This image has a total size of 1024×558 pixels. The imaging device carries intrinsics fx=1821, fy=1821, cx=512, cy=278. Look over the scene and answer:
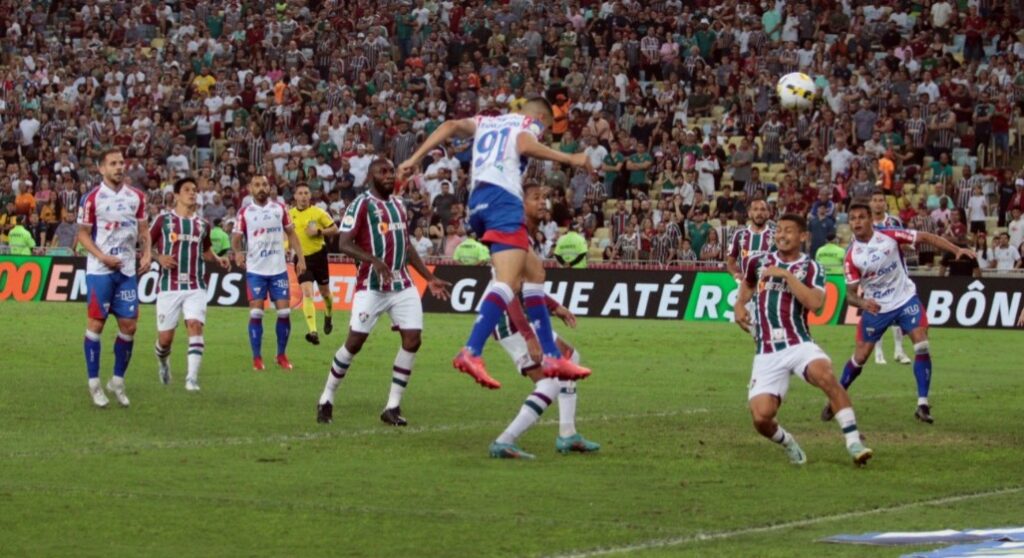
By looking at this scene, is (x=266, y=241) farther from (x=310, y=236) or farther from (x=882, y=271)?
(x=882, y=271)

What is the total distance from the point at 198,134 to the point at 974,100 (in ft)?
65.6

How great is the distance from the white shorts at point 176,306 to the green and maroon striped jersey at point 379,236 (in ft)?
12.4

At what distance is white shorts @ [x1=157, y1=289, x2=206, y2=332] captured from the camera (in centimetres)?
2023

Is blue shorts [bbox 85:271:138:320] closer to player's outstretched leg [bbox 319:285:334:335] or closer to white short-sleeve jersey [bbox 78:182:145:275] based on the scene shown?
white short-sleeve jersey [bbox 78:182:145:275]

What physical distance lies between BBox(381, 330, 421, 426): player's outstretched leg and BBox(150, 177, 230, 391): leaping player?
13.1ft

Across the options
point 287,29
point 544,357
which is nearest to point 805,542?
point 544,357

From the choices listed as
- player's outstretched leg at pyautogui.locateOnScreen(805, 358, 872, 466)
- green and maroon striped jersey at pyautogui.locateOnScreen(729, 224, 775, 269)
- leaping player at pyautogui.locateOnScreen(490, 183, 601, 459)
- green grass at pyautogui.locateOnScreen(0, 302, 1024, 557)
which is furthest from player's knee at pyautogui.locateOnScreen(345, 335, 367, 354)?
green and maroon striped jersey at pyautogui.locateOnScreen(729, 224, 775, 269)

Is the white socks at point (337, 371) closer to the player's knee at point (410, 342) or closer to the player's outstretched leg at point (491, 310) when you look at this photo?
the player's knee at point (410, 342)

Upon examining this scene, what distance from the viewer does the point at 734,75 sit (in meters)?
41.7

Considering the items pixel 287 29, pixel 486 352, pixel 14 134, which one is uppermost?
pixel 287 29

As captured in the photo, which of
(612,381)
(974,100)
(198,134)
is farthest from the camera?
(198,134)

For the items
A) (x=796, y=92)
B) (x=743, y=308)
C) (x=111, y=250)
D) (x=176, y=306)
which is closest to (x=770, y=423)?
(x=743, y=308)

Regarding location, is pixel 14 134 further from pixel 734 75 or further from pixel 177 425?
pixel 177 425

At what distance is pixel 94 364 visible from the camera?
18016mm
